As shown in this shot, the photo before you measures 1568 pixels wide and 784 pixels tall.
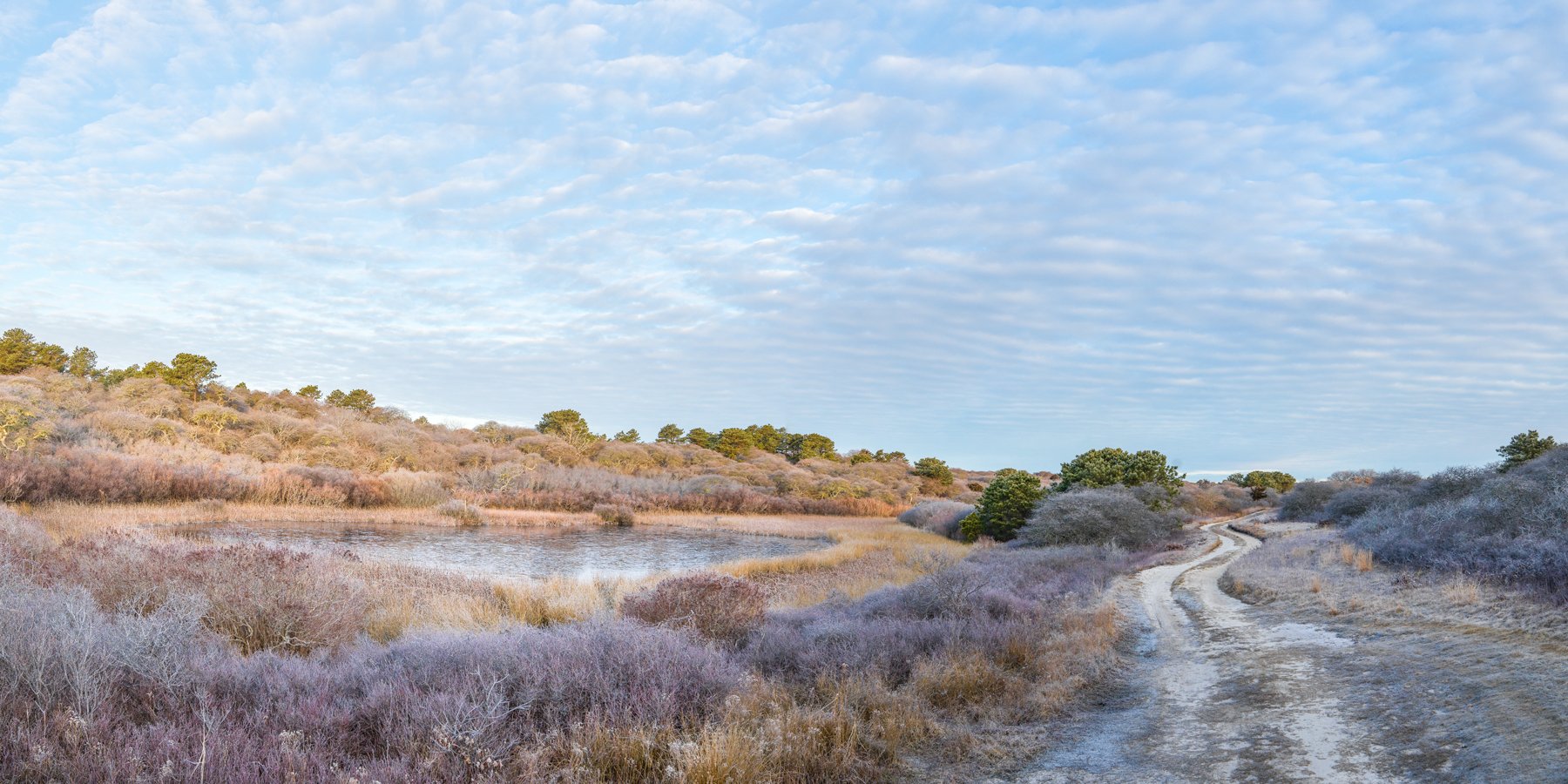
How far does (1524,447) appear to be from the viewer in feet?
123

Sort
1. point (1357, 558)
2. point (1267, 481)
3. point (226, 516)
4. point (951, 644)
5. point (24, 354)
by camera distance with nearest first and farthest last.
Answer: point (951, 644) → point (1357, 558) → point (226, 516) → point (24, 354) → point (1267, 481)

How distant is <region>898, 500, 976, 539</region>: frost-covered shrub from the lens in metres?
46.7

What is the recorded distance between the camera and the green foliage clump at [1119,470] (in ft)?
137

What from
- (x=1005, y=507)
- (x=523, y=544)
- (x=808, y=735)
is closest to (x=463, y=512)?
(x=523, y=544)

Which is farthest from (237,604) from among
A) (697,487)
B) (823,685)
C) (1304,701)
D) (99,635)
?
(697,487)

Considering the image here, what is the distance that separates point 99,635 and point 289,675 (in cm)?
164

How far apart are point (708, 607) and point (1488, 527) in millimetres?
17704

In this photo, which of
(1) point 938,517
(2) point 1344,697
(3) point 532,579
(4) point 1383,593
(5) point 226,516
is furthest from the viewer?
(1) point 938,517

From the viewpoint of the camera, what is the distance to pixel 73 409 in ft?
161

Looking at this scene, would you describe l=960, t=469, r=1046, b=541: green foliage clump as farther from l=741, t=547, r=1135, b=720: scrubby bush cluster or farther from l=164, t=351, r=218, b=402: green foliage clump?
l=164, t=351, r=218, b=402: green foliage clump

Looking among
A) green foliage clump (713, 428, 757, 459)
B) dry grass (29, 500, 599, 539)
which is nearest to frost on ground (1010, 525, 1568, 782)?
dry grass (29, 500, 599, 539)

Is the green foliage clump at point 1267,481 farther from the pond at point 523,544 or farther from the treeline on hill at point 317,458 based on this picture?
the pond at point 523,544

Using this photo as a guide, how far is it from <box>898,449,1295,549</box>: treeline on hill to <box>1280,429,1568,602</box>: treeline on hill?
8506 millimetres

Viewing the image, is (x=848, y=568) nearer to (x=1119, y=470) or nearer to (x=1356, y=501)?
(x=1119, y=470)
